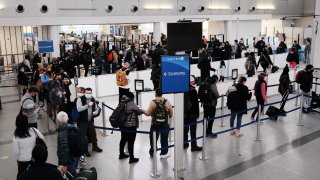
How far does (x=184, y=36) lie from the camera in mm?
6328

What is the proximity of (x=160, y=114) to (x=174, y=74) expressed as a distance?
1210mm

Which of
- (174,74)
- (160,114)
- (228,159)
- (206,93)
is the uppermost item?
(174,74)

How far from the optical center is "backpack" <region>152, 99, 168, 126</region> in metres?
7.22

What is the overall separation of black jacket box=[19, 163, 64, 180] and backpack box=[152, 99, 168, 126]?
10.7 feet

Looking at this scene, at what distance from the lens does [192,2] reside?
25.4 meters

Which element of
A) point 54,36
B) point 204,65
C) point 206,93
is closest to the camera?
point 206,93

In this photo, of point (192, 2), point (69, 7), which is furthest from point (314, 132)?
point (192, 2)

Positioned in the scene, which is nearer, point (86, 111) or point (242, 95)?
point (86, 111)

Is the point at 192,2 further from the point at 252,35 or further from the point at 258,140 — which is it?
the point at 258,140

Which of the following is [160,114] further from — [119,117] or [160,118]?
[119,117]

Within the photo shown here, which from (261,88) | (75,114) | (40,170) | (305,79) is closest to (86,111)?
(75,114)

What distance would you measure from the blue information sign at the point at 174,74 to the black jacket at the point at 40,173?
8.71ft

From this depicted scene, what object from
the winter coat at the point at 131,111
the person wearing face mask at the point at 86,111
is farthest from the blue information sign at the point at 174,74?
the person wearing face mask at the point at 86,111

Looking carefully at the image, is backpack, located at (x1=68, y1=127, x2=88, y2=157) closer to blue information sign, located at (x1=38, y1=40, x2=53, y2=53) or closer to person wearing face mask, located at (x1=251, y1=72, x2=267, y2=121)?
person wearing face mask, located at (x1=251, y1=72, x2=267, y2=121)
